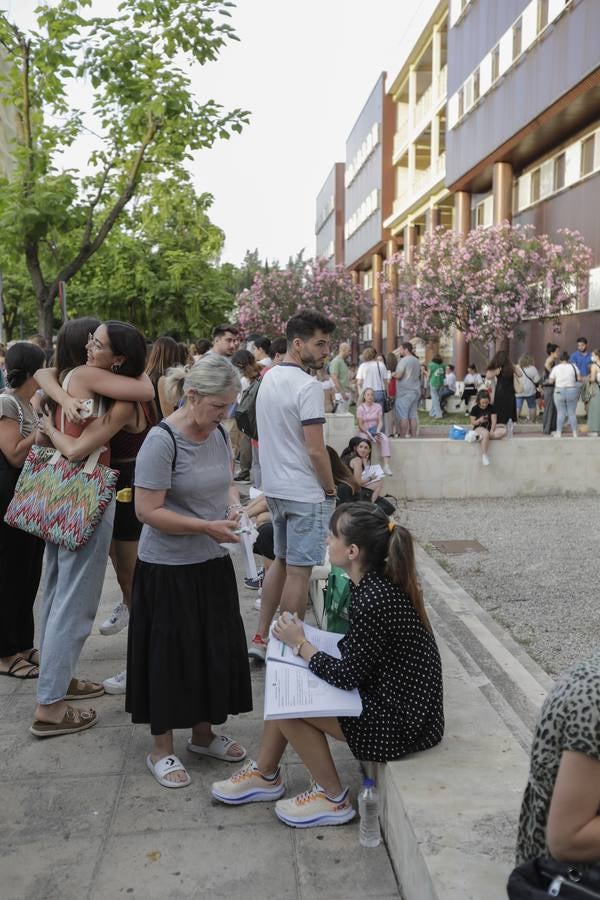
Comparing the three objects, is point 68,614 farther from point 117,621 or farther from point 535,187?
point 535,187

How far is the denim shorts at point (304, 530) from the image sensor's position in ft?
14.6

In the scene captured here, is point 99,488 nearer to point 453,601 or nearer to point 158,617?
point 158,617

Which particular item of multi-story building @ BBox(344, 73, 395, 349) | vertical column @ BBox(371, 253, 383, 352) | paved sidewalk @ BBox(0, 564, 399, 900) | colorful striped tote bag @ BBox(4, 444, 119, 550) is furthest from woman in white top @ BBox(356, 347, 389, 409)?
vertical column @ BBox(371, 253, 383, 352)

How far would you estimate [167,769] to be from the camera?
3477 mm

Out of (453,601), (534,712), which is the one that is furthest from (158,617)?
(453,601)

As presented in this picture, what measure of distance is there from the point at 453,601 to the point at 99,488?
3.67 meters

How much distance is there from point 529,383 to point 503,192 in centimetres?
977

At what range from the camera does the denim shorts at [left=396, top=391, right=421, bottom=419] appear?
15.9 meters

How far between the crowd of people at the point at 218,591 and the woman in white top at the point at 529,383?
52.7 feet

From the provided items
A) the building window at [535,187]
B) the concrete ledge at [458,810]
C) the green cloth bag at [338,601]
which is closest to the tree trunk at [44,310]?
the green cloth bag at [338,601]

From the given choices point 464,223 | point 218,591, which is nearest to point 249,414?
point 218,591

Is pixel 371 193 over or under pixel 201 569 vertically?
over

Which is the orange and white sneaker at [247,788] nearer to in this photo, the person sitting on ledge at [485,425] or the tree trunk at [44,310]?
the person sitting on ledge at [485,425]

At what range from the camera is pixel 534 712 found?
14.8 feet
